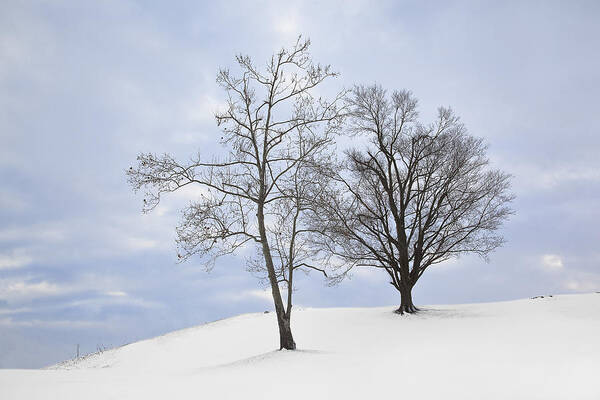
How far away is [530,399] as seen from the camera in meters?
9.71

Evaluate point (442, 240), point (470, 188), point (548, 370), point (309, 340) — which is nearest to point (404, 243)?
point (442, 240)

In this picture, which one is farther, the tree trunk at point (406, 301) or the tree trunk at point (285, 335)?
the tree trunk at point (406, 301)

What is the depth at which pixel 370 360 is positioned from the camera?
41.4 ft

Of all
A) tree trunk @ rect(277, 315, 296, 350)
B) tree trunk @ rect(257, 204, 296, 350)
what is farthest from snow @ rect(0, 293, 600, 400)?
tree trunk @ rect(257, 204, 296, 350)

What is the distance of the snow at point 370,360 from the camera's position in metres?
9.95

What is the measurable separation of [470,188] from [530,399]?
46.5 ft

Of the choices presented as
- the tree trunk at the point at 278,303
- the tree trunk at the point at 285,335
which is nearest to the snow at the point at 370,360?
the tree trunk at the point at 285,335

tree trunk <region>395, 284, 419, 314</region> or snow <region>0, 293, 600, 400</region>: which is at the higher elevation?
tree trunk <region>395, 284, 419, 314</region>

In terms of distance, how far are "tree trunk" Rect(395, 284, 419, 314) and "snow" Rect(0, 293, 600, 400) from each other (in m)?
0.52

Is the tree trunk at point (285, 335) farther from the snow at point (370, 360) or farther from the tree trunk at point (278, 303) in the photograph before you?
the snow at point (370, 360)

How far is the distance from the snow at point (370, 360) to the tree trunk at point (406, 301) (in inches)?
20.5

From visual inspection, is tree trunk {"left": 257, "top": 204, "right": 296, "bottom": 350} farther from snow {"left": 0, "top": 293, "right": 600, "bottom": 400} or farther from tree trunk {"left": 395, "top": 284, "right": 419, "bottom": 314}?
tree trunk {"left": 395, "top": 284, "right": 419, "bottom": 314}

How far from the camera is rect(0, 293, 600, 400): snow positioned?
9.95m

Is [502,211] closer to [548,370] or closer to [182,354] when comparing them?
[548,370]
